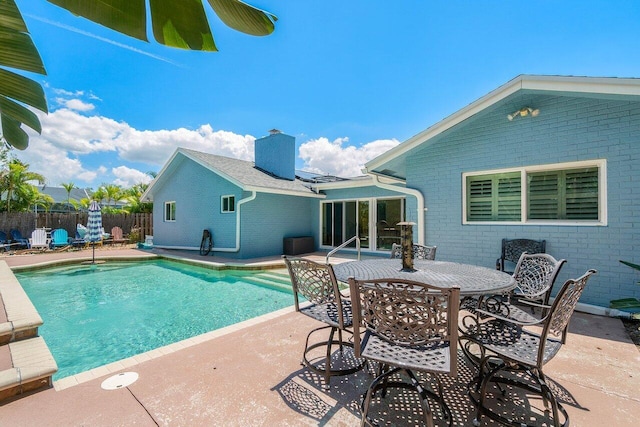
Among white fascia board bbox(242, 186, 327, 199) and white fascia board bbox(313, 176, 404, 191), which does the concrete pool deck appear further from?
white fascia board bbox(313, 176, 404, 191)

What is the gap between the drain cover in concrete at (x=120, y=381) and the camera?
8.34 ft

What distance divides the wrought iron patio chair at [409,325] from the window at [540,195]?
14.8 feet

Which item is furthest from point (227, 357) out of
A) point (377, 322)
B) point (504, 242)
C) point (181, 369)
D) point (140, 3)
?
point (504, 242)

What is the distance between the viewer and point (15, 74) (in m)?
1.46

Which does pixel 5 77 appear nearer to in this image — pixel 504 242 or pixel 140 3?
pixel 140 3

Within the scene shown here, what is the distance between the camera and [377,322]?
79.7 inches

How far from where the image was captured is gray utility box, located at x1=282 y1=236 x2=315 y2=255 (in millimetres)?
11812

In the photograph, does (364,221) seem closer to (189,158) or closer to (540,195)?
(540,195)

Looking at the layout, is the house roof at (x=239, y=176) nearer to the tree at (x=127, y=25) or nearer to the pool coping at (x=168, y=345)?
the pool coping at (x=168, y=345)

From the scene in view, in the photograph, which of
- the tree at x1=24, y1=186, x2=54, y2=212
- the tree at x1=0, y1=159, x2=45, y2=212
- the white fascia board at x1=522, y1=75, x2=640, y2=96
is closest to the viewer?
the white fascia board at x1=522, y1=75, x2=640, y2=96

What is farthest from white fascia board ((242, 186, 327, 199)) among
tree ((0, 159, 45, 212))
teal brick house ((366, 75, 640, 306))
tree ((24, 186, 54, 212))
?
tree ((24, 186, 54, 212))

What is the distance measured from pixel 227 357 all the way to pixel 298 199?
33.0 feet

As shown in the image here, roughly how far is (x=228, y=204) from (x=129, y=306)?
6.09 m

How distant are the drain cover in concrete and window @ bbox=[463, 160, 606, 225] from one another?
19.7 ft
